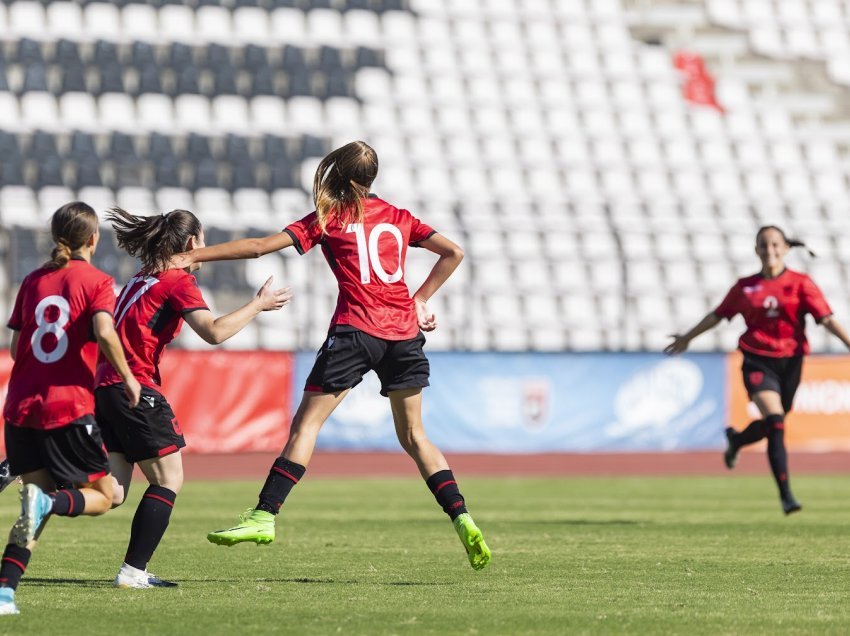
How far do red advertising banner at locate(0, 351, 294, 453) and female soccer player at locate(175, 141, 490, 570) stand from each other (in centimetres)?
1339

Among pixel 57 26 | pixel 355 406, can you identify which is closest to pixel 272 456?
pixel 355 406

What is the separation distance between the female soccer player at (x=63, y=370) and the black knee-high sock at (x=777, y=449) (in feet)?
21.8

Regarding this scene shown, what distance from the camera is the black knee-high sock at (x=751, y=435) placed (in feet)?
39.6

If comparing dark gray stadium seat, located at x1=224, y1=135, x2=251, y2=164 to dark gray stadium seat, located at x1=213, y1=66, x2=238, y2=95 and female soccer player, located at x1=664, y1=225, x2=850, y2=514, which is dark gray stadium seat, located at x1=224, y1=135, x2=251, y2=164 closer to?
dark gray stadium seat, located at x1=213, y1=66, x2=238, y2=95

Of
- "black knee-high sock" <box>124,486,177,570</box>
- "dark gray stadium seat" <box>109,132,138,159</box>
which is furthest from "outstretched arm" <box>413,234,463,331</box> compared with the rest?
"dark gray stadium seat" <box>109,132,138,159</box>

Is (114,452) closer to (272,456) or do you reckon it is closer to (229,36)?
(272,456)

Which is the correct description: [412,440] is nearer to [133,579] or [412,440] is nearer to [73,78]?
[133,579]

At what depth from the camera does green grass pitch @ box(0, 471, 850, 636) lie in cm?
598

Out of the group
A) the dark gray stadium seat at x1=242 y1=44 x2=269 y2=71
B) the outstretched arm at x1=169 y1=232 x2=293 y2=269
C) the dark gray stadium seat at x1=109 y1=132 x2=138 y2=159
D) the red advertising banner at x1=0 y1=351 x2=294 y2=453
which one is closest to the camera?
the outstretched arm at x1=169 y1=232 x2=293 y2=269

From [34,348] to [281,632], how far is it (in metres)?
1.71

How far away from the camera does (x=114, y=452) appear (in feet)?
24.0

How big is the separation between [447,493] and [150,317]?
1775 millimetres

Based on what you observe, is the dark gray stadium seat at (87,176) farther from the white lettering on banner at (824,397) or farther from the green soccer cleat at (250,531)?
the green soccer cleat at (250,531)

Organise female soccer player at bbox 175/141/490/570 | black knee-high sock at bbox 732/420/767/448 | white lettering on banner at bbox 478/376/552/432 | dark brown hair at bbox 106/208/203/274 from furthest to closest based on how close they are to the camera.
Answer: white lettering on banner at bbox 478/376/552/432 → black knee-high sock at bbox 732/420/767/448 → female soccer player at bbox 175/141/490/570 → dark brown hair at bbox 106/208/203/274
